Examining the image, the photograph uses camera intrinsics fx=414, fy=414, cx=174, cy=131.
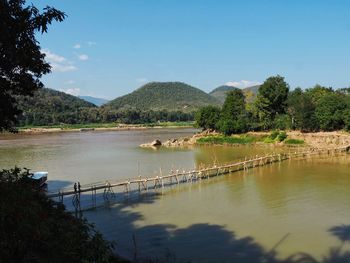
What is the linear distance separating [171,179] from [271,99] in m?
42.7

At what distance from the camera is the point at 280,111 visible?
237ft

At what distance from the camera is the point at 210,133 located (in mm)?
75812

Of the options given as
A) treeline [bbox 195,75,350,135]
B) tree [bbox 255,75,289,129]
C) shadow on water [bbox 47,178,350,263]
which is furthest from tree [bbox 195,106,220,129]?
shadow on water [bbox 47,178,350,263]

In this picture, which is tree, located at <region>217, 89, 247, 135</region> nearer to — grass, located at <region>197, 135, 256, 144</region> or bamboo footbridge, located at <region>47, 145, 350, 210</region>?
grass, located at <region>197, 135, 256, 144</region>

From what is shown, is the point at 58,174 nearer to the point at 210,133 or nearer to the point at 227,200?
the point at 227,200

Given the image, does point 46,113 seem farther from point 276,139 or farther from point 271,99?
point 276,139

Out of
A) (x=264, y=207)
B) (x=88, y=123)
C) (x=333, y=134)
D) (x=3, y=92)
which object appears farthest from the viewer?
(x=88, y=123)

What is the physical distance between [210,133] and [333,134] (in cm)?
2328

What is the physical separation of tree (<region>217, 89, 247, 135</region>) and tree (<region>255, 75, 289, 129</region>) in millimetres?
3084

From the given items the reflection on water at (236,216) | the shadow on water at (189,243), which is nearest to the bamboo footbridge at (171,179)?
the reflection on water at (236,216)

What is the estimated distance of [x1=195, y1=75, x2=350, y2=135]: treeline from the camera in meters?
61.6

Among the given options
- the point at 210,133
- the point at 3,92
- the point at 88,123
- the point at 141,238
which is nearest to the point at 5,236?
the point at 3,92

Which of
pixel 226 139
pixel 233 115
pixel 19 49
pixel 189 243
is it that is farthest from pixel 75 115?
pixel 19 49

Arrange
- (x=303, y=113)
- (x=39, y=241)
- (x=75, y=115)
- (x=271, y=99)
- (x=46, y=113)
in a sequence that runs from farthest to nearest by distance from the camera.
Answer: (x=75, y=115) < (x=46, y=113) < (x=271, y=99) < (x=303, y=113) < (x=39, y=241)
